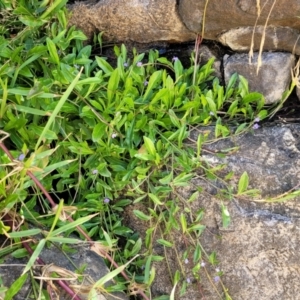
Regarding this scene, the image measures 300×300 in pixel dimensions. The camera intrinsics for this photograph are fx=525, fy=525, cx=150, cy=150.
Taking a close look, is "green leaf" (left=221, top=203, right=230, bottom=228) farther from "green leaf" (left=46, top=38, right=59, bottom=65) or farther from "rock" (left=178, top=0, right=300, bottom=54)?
"green leaf" (left=46, top=38, right=59, bottom=65)

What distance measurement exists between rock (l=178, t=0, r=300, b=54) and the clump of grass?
6.1 inches

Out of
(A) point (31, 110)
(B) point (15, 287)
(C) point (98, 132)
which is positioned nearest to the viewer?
(B) point (15, 287)

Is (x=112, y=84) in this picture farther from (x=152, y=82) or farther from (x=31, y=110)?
(x=31, y=110)

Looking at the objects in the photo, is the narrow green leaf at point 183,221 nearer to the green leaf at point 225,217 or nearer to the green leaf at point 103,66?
the green leaf at point 225,217

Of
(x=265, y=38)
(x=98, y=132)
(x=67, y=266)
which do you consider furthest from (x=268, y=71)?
(x=67, y=266)

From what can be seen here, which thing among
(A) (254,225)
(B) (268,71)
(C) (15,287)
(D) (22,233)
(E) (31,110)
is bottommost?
(A) (254,225)

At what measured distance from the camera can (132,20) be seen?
203cm

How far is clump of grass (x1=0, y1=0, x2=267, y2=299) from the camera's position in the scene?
1.73m

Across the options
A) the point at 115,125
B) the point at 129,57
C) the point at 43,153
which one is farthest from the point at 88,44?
the point at 43,153

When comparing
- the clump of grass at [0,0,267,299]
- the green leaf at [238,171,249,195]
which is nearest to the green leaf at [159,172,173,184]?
the clump of grass at [0,0,267,299]

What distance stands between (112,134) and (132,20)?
52 cm

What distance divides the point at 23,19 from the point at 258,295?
1.26 metres

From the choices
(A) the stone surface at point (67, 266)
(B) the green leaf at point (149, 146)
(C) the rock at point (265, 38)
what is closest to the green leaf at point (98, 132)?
(B) the green leaf at point (149, 146)

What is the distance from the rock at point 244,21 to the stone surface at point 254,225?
0.32 metres
